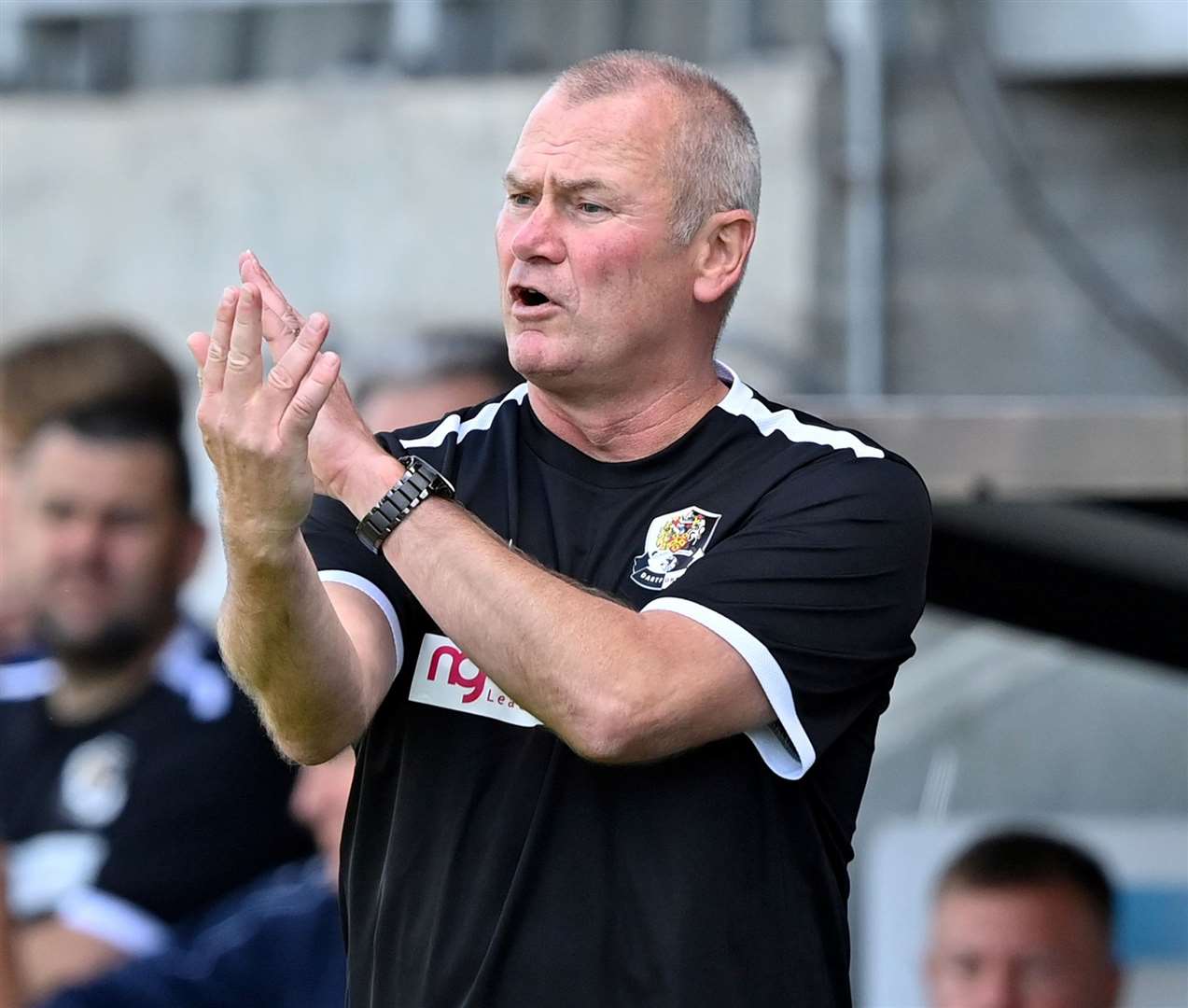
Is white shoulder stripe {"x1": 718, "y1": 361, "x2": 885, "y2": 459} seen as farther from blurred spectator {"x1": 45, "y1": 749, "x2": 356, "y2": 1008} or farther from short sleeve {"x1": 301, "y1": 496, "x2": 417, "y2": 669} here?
blurred spectator {"x1": 45, "y1": 749, "x2": 356, "y2": 1008}

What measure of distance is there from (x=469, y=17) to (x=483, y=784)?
6694mm

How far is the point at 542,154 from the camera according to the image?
8.96 feet

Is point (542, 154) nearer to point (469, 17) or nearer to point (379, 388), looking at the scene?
point (379, 388)

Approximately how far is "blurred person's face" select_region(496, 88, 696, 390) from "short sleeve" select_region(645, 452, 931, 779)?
269mm

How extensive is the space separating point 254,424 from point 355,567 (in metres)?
0.35

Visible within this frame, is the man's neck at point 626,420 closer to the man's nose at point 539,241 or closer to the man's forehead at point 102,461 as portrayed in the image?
the man's nose at point 539,241

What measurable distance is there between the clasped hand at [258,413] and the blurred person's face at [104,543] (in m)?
2.43

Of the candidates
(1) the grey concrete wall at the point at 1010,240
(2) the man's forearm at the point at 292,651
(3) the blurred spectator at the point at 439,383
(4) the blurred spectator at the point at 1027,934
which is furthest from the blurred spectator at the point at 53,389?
(1) the grey concrete wall at the point at 1010,240

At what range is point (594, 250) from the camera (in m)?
2.68

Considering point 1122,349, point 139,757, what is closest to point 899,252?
point 1122,349

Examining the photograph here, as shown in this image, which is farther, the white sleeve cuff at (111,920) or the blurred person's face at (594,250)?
the white sleeve cuff at (111,920)

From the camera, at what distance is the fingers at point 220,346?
7.93 ft

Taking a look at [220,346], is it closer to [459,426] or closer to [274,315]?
[274,315]

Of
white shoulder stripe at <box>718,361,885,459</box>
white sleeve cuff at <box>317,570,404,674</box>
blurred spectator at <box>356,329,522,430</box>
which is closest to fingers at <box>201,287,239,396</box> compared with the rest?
white sleeve cuff at <box>317,570,404,674</box>
